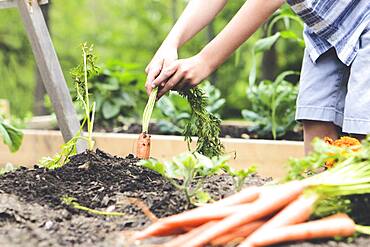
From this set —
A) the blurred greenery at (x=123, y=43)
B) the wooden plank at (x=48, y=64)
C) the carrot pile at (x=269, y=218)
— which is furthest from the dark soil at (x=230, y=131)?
the carrot pile at (x=269, y=218)

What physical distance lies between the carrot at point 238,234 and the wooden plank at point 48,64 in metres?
1.21

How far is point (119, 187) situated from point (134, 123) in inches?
93.0

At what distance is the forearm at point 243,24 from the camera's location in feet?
7.29

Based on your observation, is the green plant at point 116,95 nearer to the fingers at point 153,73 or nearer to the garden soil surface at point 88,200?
the fingers at point 153,73

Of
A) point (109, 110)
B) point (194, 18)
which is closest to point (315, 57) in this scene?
point (194, 18)

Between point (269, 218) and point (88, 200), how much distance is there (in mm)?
507

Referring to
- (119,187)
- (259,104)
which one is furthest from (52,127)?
(119,187)

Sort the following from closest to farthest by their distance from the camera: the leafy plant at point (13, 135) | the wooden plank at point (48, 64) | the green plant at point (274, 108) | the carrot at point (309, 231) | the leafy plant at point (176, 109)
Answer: the carrot at point (309, 231), the wooden plank at point (48, 64), the leafy plant at point (13, 135), the green plant at point (274, 108), the leafy plant at point (176, 109)

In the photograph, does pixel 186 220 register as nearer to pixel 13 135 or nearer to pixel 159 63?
pixel 159 63

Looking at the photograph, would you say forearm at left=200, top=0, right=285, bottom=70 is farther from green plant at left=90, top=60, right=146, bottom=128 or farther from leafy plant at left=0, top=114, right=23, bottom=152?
green plant at left=90, top=60, right=146, bottom=128

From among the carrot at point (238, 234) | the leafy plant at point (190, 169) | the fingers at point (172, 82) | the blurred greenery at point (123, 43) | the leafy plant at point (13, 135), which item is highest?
the blurred greenery at point (123, 43)

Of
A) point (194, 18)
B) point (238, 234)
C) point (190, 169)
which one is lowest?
point (238, 234)

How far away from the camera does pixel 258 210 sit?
60.5 inches

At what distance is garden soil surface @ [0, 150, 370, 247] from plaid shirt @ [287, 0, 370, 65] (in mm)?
695
